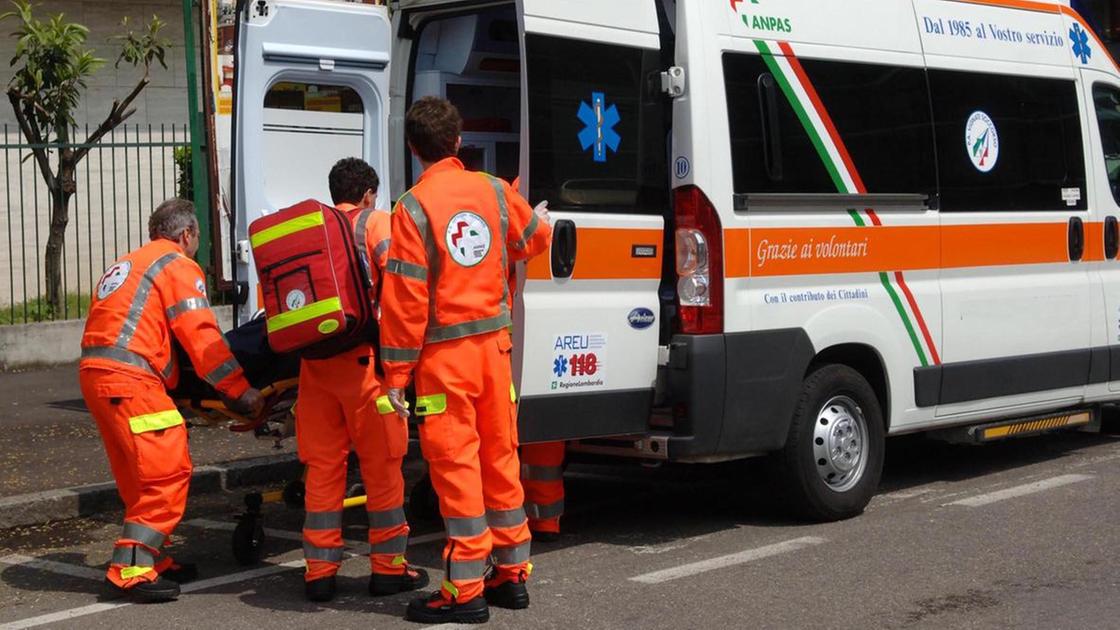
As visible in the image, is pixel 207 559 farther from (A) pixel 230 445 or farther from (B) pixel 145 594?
(A) pixel 230 445

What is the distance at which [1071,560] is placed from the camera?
21.7ft

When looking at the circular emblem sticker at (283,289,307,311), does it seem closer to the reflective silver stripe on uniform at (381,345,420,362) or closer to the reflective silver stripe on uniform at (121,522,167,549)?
the reflective silver stripe on uniform at (381,345,420,362)

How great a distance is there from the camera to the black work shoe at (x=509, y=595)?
5.91m

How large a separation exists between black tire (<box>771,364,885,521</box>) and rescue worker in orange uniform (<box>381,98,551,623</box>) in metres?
1.75

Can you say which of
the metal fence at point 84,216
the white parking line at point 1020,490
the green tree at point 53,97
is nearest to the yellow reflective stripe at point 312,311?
the white parking line at point 1020,490

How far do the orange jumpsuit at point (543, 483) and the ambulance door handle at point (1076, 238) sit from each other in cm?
334

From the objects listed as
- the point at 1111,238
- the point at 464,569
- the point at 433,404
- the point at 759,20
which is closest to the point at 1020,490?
the point at 1111,238

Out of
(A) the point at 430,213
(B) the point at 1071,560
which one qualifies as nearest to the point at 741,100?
(A) the point at 430,213

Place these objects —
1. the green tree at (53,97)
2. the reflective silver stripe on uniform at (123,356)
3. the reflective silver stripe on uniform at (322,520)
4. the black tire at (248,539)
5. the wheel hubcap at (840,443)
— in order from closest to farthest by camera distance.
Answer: the reflective silver stripe on uniform at (322,520) < the reflective silver stripe on uniform at (123,356) < the black tire at (248,539) < the wheel hubcap at (840,443) < the green tree at (53,97)

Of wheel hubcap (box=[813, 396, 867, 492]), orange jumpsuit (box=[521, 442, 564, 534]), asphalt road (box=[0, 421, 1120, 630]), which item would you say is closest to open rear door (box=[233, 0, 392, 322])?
asphalt road (box=[0, 421, 1120, 630])

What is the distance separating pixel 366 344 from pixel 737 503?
263 centimetres

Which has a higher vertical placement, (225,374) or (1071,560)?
(225,374)

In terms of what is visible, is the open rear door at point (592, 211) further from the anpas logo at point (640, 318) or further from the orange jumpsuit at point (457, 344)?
the orange jumpsuit at point (457, 344)

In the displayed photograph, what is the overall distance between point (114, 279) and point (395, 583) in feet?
5.59
